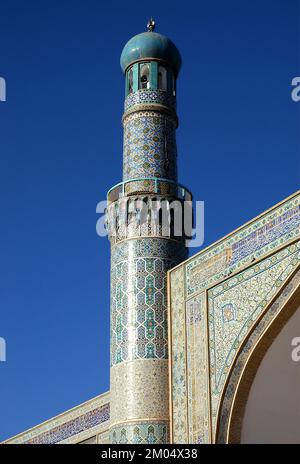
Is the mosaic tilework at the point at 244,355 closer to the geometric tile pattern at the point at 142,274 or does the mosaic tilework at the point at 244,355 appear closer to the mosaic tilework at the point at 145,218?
the geometric tile pattern at the point at 142,274

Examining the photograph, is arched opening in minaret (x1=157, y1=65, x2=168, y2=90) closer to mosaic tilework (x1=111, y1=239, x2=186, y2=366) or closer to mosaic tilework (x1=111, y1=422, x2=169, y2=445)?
mosaic tilework (x1=111, y1=239, x2=186, y2=366)

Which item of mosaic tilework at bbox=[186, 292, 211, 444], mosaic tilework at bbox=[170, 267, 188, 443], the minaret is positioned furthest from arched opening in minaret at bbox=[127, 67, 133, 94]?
mosaic tilework at bbox=[186, 292, 211, 444]

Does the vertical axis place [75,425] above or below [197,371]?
above

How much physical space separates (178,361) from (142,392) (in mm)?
485

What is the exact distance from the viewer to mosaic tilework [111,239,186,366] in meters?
8.59

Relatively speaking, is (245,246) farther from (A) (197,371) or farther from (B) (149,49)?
(B) (149,49)

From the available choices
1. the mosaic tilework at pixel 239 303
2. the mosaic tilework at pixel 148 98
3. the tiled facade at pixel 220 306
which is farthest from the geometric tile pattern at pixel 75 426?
the mosaic tilework at pixel 148 98

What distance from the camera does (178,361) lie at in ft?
27.0

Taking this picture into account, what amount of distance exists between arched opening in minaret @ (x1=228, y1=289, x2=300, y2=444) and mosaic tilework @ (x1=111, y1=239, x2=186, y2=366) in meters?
1.15

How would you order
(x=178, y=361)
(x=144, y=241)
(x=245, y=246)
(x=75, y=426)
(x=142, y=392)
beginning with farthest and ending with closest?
(x=75, y=426)
(x=144, y=241)
(x=142, y=392)
(x=178, y=361)
(x=245, y=246)

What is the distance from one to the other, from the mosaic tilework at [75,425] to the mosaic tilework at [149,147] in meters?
2.80

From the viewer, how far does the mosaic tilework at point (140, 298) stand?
8.59m

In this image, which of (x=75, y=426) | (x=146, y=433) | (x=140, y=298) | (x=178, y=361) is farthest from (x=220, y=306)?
(x=75, y=426)
